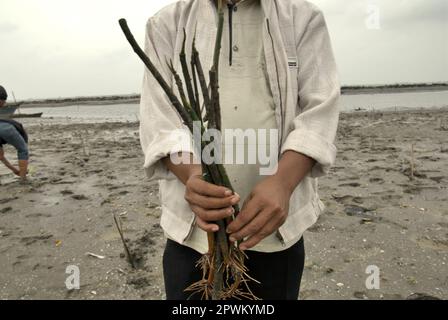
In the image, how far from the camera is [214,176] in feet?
3.80

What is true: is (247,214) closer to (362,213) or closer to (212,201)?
(212,201)

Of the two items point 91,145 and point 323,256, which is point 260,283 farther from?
point 91,145

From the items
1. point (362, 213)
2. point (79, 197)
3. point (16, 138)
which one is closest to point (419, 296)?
point (362, 213)

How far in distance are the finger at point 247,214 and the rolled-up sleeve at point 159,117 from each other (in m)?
0.32

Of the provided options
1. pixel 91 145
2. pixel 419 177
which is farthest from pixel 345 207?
pixel 91 145

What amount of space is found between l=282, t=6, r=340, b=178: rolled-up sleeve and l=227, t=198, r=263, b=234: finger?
289 mm

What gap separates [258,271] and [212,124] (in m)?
0.82

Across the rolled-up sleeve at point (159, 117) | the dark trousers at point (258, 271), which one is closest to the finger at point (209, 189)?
the rolled-up sleeve at point (159, 117)

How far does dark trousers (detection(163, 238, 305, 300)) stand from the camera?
1.59 m

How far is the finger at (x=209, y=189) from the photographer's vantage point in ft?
3.48

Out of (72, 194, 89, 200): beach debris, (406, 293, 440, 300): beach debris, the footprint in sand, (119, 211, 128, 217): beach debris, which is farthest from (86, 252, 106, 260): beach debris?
(406, 293, 440, 300): beach debris

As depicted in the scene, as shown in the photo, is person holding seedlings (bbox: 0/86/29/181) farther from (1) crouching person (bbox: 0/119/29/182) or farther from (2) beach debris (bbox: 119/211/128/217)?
(2) beach debris (bbox: 119/211/128/217)

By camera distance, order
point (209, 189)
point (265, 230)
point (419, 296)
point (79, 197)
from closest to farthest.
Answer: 1. point (209, 189)
2. point (265, 230)
3. point (419, 296)
4. point (79, 197)

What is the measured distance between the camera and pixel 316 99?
1432mm
